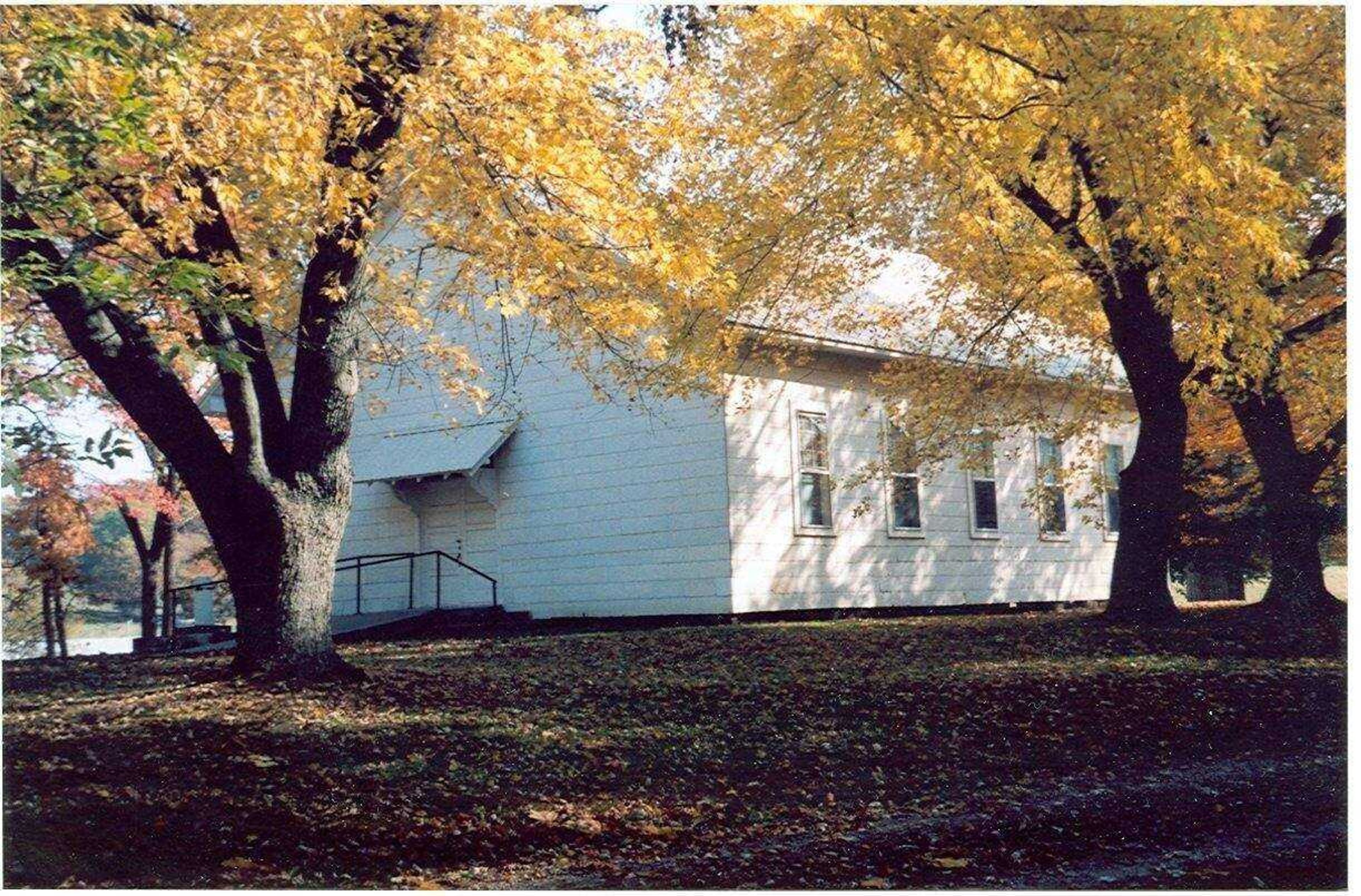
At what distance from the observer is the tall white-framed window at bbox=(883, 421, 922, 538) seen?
1956cm

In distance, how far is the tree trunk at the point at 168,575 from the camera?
22469 millimetres

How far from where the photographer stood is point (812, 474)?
19000 mm

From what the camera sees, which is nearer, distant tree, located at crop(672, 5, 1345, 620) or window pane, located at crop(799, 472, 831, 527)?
distant tree, located at crop(672, 5, 1345, 620)

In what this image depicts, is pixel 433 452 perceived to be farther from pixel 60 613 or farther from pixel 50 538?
pixel 60 613

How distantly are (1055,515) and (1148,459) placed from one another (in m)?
7.80

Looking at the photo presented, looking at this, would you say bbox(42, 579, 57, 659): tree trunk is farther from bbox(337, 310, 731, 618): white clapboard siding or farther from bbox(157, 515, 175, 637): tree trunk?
bbox(337, 310, 731, 618): white clapboard siding

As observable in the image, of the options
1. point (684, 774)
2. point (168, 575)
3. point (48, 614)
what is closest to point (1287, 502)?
point (684, 774)

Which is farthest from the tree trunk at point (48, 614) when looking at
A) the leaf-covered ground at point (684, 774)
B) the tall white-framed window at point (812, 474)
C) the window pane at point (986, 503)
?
the window pane at point (986, 503)

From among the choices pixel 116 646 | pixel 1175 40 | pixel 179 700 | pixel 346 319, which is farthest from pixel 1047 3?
pixel 116 646

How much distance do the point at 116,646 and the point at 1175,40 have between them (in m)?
25.7

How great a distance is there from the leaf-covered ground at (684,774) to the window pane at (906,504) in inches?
301

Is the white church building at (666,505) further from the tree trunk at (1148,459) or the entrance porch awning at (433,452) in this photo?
the tree trunk at (1148,459)

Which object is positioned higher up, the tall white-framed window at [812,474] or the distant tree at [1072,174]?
the distant tree at [1072,174]

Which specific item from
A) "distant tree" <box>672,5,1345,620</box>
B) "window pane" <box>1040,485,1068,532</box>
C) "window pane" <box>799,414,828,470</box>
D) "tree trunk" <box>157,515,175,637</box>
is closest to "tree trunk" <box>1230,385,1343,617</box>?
"distant tree" <box>672,5,1345,620</box>
